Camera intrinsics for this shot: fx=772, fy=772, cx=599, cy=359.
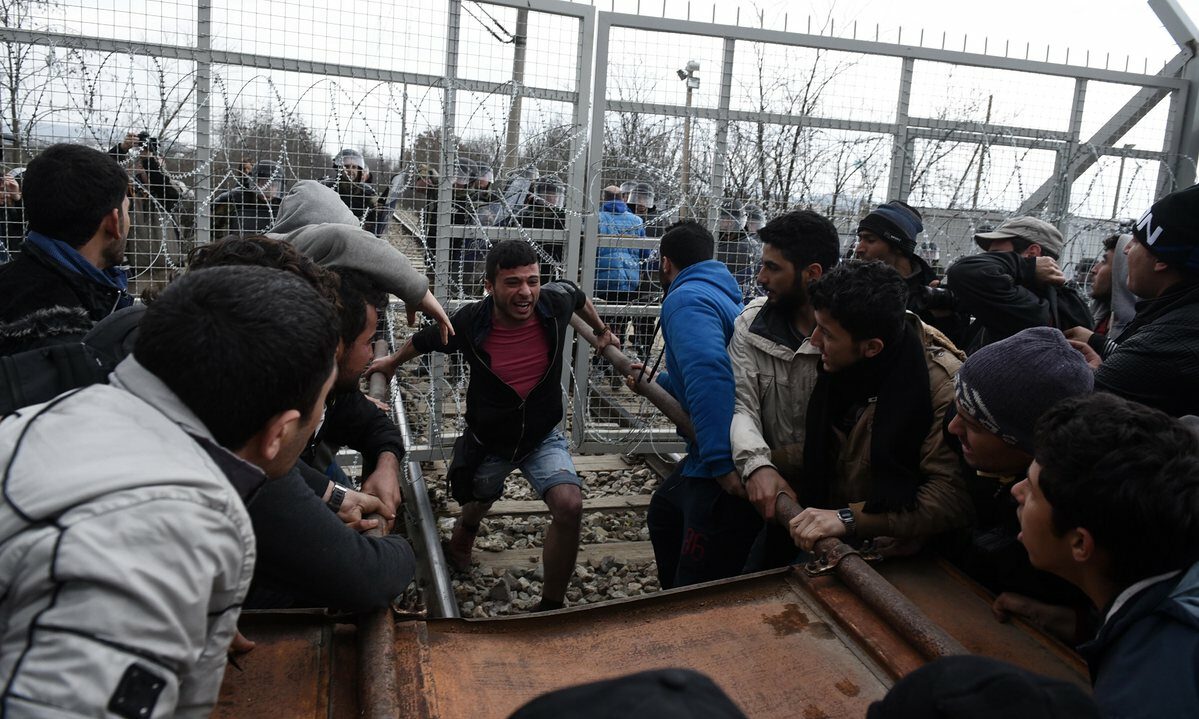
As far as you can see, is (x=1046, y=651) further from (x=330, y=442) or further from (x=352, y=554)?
(x=330, y=442)

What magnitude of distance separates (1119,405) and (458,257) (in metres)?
4.22

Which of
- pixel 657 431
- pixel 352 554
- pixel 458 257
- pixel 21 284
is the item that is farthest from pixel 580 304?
pixel 352 554

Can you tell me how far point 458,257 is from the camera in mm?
5168

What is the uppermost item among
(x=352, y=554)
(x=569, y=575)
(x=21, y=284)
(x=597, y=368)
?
(x=21, y=284)

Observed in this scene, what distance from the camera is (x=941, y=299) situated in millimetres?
4086

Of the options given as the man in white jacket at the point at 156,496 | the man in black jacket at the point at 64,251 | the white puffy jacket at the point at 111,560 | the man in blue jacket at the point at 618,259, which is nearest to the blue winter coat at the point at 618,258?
the man in blue jacket at the point at 618,259

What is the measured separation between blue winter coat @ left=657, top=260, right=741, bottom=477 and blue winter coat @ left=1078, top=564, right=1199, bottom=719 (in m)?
1.52

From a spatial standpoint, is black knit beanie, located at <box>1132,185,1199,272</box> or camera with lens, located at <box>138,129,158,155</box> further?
camera with lens, located at <box>138,129,158,155</box>

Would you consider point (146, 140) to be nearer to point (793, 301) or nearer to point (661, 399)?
point (661, 399)

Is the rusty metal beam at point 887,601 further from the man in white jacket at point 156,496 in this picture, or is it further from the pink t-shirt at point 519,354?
the pink t-shirt at point 519,354

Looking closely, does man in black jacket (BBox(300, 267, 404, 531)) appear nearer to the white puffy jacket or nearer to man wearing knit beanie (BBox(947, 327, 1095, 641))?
the white puffy jacket

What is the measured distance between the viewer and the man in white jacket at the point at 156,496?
2.86 ft

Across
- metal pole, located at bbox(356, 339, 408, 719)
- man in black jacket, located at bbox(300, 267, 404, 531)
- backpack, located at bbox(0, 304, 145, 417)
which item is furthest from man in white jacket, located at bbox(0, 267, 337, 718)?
man in black jacket, located at bbox(300, 267, 404, 531)

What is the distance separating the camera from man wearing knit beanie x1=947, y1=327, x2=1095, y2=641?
1887 millimetres
